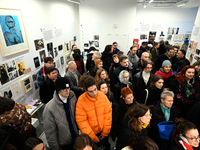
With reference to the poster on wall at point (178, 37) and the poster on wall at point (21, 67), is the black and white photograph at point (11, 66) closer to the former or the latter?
the poster on wall at point (21, 67)

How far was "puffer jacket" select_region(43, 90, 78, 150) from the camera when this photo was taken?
1913mm

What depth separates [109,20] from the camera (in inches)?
254

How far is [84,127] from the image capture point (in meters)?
2.09

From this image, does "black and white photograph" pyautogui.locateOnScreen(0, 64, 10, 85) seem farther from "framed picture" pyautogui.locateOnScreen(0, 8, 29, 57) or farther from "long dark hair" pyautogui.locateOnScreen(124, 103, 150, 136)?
"long dark hair" pyautogui.locateOnScreen(124, 103, 150, 136)

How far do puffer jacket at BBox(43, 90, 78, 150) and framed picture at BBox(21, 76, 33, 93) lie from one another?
63.2 inches

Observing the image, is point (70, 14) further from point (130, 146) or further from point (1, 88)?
point (130, 146)

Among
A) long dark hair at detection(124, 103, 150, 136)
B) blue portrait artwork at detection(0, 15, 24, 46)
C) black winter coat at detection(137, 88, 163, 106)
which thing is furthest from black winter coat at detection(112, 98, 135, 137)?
blue portrait artwork at detection(0, 15, 24, 46)

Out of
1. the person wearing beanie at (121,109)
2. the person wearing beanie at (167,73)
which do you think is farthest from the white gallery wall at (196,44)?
the person wearing beanie at (121,109)

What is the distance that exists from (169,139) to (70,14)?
6042 mm

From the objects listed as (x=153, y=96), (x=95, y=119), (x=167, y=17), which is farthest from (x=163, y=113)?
(x=167, y=17)

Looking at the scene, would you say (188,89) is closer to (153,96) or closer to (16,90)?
(153,96)

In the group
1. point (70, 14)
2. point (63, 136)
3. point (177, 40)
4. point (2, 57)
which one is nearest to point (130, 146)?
point (63, 136)

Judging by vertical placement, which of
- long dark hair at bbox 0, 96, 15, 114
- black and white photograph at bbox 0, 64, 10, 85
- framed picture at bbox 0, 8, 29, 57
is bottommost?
long dark hair at bbox 0, 96, 15, 114

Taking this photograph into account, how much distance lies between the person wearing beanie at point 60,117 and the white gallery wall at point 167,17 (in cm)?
902
